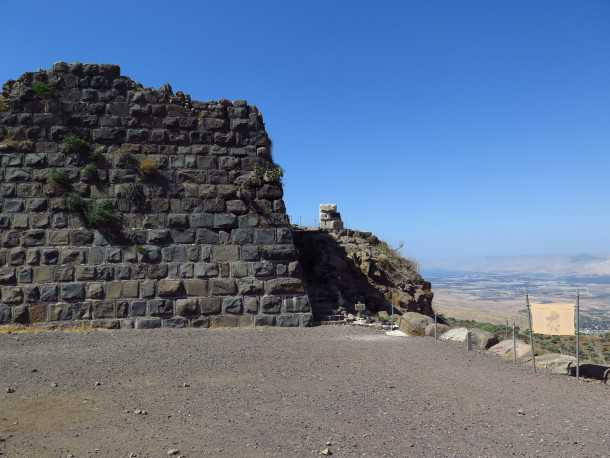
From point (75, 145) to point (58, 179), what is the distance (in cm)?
84

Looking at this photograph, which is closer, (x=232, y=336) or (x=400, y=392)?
(x=400, y=392)

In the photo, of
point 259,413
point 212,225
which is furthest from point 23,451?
point 212,225

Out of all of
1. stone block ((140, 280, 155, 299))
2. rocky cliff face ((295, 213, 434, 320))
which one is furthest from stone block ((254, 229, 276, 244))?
stone block ((140, 280, 155, 299))

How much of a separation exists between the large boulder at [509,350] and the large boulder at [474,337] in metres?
0.15

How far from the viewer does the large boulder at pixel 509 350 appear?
9.05m

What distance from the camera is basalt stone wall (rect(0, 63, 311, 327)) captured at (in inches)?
428

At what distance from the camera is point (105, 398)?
6039mm

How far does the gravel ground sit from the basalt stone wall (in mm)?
1596

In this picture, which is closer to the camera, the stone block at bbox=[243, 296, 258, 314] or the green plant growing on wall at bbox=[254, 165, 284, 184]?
the stone block at bbox=[243, 296, 258, 314]

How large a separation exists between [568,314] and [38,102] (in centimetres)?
1155

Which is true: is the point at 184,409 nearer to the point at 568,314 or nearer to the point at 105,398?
the point at 105,398

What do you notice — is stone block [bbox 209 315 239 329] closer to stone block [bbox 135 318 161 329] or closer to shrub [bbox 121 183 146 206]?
stone block [bbox 135 318 161 329]

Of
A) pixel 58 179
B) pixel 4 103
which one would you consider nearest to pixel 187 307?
pixel 58 179

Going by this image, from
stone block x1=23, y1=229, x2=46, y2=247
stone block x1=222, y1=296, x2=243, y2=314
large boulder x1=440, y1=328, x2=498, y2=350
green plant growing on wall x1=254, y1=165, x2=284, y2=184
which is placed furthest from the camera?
green plant growing on wall x1=254, y1=165, x2=284, y2=184
